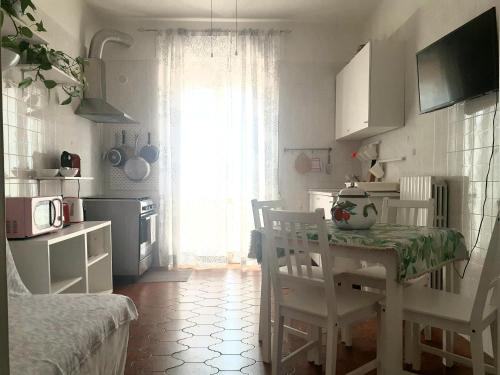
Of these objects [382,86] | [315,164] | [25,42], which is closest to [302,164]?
[315,164]

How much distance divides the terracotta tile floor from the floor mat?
21 cm

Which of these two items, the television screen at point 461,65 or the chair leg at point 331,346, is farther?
the television screen at point 461,65

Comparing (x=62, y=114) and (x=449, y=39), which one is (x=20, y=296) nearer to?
(x=62, y=114)

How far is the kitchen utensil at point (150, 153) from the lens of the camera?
4438mm

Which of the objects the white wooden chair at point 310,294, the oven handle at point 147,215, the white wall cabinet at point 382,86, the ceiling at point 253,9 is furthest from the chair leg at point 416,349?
the ceiling at point 253,9

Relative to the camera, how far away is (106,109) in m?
3.74

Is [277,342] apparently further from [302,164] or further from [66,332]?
[302,164]

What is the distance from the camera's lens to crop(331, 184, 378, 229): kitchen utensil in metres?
1.88

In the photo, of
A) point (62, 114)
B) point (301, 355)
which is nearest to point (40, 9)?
point (62, 114)

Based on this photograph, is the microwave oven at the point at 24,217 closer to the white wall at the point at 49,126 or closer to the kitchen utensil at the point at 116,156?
the white wall at the point at 49,126

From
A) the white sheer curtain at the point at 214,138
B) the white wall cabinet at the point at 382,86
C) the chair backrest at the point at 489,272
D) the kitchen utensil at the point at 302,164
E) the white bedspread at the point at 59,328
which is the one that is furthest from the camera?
the kitchen utensil at the point at 302,164

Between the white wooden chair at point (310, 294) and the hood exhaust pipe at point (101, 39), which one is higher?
the hood exhaust pipe at point (101, 39)

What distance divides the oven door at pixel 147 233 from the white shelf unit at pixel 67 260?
50 cm

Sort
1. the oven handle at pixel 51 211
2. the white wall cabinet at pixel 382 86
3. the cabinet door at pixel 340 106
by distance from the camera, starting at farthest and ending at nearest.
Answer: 1. the cabinet door at pixel 340 106
2. the white wall cabinet at pixel 382 86
3. the oven handle at pixel 51 211
